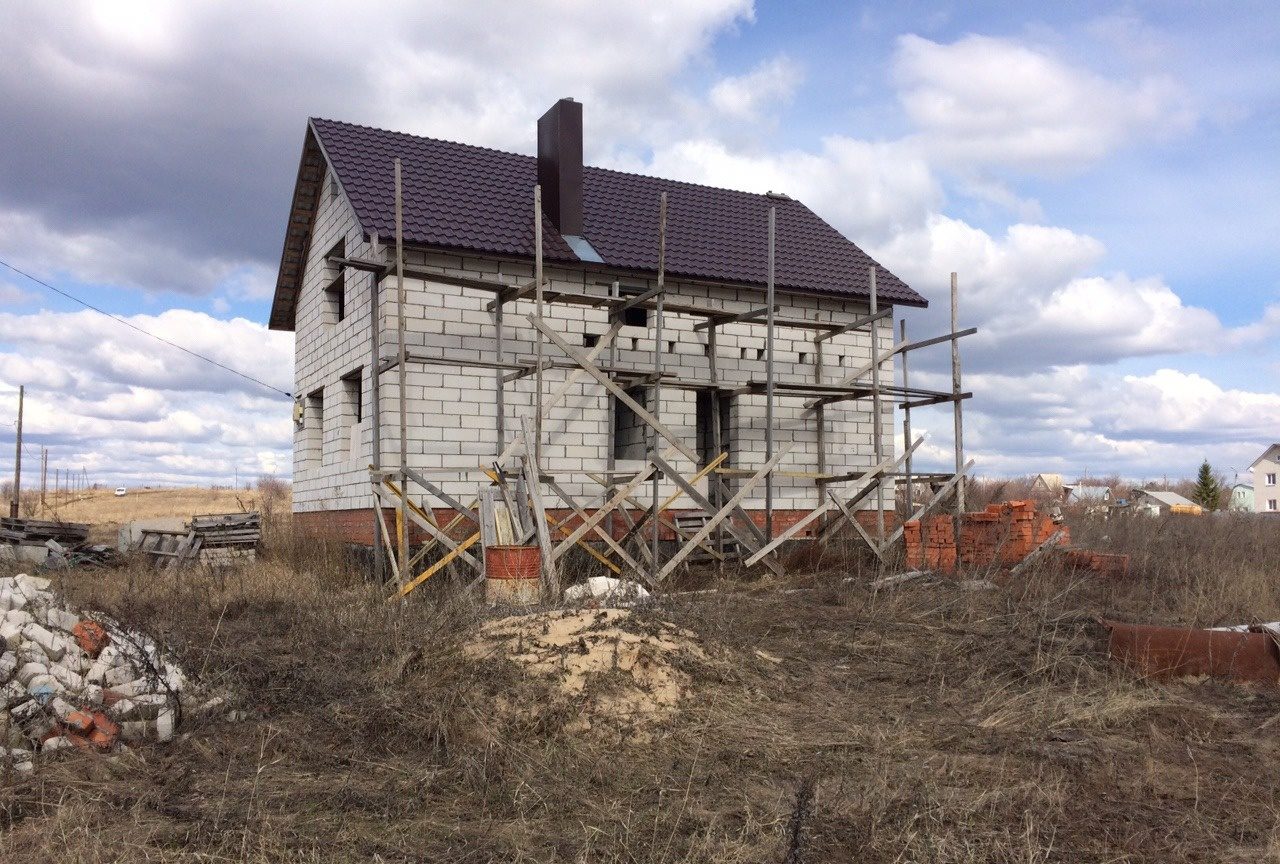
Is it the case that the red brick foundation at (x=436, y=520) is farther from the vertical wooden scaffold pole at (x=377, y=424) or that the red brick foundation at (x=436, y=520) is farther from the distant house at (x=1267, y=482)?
the distant house at (x=1267, y=482)

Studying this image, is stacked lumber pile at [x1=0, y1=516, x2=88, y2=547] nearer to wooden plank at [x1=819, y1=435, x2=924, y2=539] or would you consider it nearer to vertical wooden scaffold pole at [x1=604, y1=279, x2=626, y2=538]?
vertical wooden scaffold pole at [x1=604, y1=279, x2=626, y2=538]

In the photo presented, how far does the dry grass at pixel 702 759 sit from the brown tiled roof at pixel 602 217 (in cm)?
624

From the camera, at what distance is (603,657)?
706 cm

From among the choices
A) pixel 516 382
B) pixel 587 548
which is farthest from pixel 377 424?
pixel 587 548

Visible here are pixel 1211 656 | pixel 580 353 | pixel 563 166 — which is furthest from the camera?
pixel 563 166

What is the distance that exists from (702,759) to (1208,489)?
49.2 m

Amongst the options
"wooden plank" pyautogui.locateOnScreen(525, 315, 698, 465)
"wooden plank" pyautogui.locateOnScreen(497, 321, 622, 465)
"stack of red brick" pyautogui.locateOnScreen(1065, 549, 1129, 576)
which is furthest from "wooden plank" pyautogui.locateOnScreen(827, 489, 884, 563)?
"wooden plank" pyautogui.locateOnScreen(497, 321, 622, 465)

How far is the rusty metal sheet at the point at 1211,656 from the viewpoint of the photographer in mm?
8156

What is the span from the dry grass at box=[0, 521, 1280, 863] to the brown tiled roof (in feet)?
20.5

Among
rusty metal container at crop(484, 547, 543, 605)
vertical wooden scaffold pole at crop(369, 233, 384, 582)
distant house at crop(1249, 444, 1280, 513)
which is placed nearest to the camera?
rusty metal container at crop(484, 547, 543, 605)

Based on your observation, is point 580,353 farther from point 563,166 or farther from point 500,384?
point 563,166

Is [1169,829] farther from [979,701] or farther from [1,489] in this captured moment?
[1,489]

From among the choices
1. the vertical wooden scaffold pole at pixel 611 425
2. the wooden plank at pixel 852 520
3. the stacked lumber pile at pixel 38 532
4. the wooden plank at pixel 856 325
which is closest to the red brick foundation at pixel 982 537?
the wooden plank at pixel 852 520

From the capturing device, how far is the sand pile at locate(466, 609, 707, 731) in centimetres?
Answer: 657
